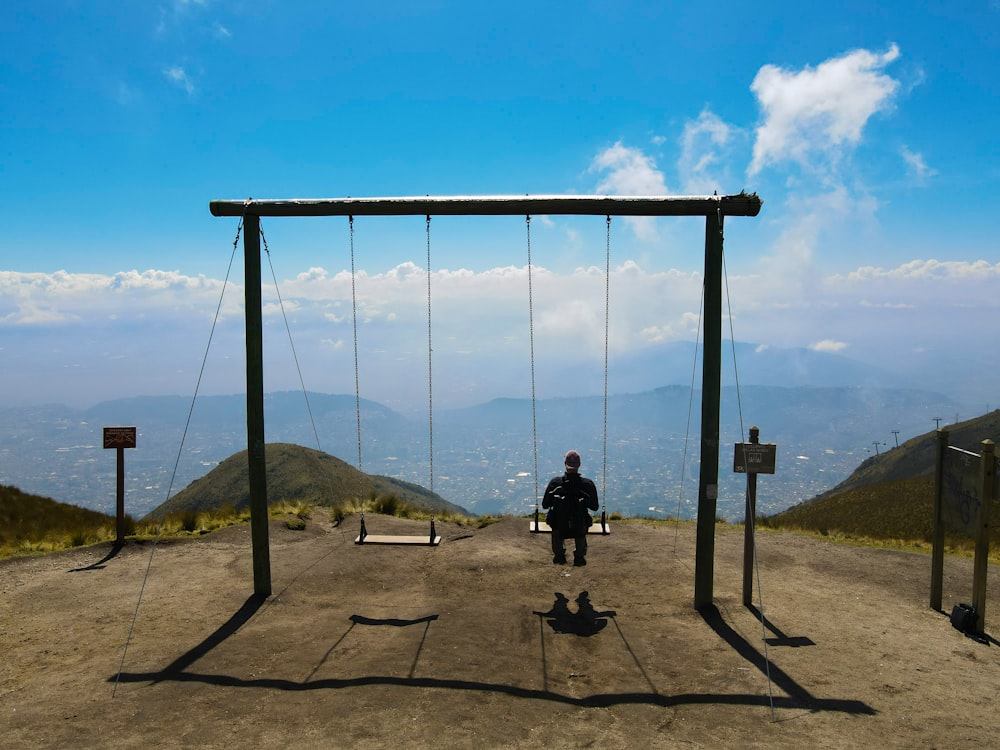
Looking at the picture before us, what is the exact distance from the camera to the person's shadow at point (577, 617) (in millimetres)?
7102

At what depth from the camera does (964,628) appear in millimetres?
7055

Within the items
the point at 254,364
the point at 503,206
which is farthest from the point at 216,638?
the point at 503,206

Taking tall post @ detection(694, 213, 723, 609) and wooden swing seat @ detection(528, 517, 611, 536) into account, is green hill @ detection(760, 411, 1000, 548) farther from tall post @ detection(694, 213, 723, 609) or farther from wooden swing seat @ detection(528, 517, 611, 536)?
wooden swing seat @ detection(528, 517, 611, 536)

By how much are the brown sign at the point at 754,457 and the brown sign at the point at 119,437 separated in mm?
10725

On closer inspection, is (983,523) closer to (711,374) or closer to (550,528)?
(711,374)

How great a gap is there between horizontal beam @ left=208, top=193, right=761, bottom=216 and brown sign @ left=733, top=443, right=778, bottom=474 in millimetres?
2940

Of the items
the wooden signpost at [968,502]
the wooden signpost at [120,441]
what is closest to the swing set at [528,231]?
the wooden signpost at [968,502]

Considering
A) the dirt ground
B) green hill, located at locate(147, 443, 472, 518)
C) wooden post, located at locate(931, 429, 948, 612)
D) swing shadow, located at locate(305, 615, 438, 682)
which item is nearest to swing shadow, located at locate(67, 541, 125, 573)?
the dirt ground

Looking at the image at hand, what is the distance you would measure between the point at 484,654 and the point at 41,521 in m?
12.9

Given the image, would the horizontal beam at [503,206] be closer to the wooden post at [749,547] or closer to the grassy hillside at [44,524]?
the wooden post at [749,547]

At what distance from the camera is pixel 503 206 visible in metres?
7.94

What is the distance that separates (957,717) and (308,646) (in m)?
6.01

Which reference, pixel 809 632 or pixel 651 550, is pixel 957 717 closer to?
pixel 809 632

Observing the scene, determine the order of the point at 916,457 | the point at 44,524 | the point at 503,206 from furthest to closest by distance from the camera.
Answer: the point at 916,457 < the point at 44,524 < the point at 503,206
